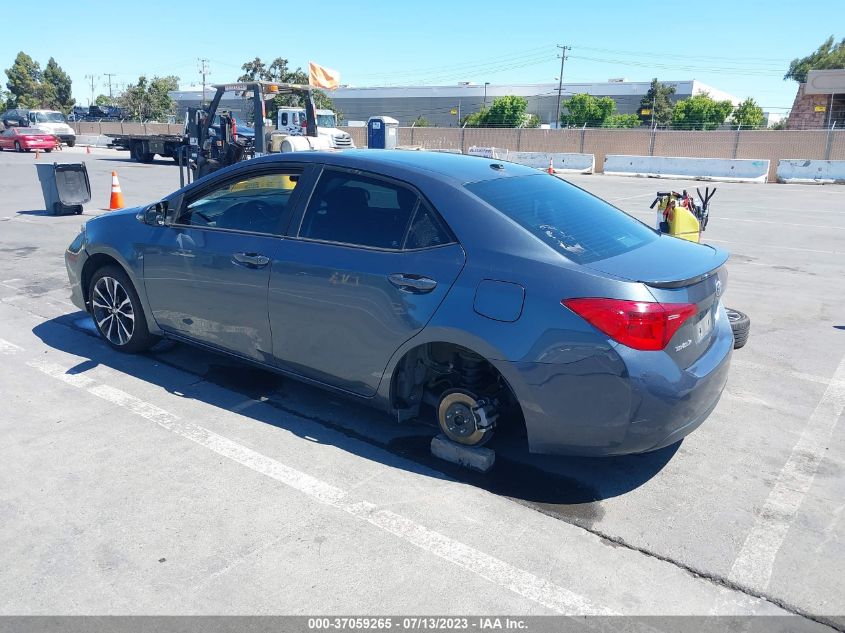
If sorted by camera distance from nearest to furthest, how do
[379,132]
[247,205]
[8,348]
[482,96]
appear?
[247,205]
[8,348]
[379,132]
[482,96]

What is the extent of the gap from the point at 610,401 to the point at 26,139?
37347 millimetres

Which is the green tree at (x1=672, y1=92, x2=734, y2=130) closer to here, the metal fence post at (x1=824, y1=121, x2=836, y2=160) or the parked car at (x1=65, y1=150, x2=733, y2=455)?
the metal fence post at (x1=824, y1=121, x2=836, y2=160)

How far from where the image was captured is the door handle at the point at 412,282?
355cm

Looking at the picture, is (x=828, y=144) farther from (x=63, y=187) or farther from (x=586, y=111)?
(x=586, y=111)

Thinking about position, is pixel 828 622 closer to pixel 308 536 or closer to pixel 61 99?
pixel 308 536

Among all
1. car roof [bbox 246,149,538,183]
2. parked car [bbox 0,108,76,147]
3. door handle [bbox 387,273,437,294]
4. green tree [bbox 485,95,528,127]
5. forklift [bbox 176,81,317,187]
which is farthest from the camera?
green tree [bbox 485,95,528,127]

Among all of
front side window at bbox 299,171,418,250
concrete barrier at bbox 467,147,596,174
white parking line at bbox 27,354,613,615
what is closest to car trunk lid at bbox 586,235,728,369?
front side window at bbox 299,171,418,250

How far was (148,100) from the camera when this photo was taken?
81.2 m

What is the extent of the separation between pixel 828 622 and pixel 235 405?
3.45 m

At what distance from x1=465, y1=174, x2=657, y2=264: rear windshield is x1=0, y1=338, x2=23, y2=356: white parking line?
158 inches

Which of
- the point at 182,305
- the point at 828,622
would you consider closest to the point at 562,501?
the point at 828,622

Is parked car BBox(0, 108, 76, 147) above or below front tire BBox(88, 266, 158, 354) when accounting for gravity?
above

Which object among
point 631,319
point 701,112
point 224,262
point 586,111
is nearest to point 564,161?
point 224,262

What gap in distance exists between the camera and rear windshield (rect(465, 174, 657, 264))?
3.56 metres
